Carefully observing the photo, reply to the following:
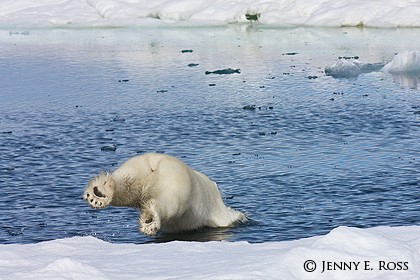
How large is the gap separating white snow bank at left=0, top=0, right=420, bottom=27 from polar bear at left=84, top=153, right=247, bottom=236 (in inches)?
1622

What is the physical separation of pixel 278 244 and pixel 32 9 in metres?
57.9

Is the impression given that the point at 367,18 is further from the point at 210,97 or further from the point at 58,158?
the point at 58,158

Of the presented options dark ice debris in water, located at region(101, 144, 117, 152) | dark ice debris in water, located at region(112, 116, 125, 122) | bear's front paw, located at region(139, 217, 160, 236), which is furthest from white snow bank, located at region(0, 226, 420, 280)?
dark ice debris in water, located at region(112, 116, 125, 122)

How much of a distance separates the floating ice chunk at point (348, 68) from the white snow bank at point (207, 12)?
2007 centimetres

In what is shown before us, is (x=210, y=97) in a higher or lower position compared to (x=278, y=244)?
lower

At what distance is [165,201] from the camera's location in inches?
411

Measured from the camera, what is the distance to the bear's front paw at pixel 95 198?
9625 mm

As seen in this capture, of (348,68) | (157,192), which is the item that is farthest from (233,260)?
(348,68)

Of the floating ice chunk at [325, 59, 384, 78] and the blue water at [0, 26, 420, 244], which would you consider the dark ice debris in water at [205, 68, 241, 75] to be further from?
the floating ice chunk at [325, 59, 384, 78]

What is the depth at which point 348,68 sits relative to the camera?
98.5 feet

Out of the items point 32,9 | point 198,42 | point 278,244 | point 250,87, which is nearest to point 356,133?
point 250,87

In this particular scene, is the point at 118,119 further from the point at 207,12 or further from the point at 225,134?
the point at 207,12

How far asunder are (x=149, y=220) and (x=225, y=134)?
35.5 ft

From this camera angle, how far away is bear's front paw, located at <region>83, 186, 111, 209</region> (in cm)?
962
